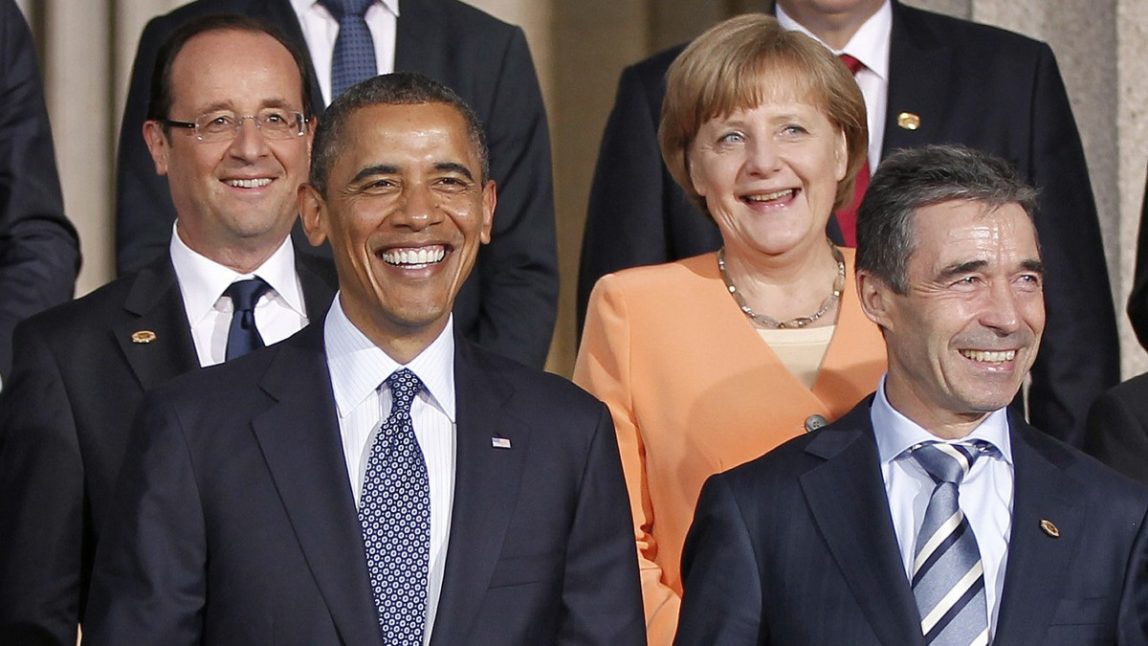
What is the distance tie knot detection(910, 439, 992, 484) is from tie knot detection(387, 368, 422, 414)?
2.36 feet

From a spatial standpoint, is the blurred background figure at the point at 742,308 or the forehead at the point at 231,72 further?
the forehead at the point at 231,72

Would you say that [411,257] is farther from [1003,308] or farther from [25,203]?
[25,203]

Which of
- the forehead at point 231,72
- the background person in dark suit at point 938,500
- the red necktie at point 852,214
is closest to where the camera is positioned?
the background person in dark suit at point 938,500

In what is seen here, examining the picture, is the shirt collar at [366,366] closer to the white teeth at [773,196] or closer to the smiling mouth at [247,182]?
the smiling mouth at [247,182]

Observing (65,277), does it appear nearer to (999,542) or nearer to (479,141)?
(479,141)

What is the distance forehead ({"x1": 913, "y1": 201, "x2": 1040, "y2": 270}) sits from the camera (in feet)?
9.78

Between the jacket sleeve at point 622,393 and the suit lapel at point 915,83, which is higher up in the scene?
the suit lapel at point 915,83

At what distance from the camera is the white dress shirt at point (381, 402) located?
290 centimetres

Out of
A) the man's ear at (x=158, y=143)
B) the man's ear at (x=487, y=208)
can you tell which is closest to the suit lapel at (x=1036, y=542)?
the man's ear at (x=487, y=208)

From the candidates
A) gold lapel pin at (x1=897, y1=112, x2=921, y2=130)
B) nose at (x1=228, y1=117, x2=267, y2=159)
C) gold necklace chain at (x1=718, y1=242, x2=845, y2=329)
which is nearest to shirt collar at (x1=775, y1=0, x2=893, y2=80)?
gold lapel pin at (x1=897, y1=112, x2=921, y2=130)

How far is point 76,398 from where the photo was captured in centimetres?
327

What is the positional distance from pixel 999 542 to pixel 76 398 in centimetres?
142

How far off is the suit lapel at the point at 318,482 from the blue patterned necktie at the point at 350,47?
131 centimetres

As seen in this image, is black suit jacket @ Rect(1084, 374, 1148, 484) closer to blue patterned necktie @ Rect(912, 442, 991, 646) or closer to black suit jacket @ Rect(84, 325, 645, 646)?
blue patterned necktie @ Rect(912, 442, 991, 646)
